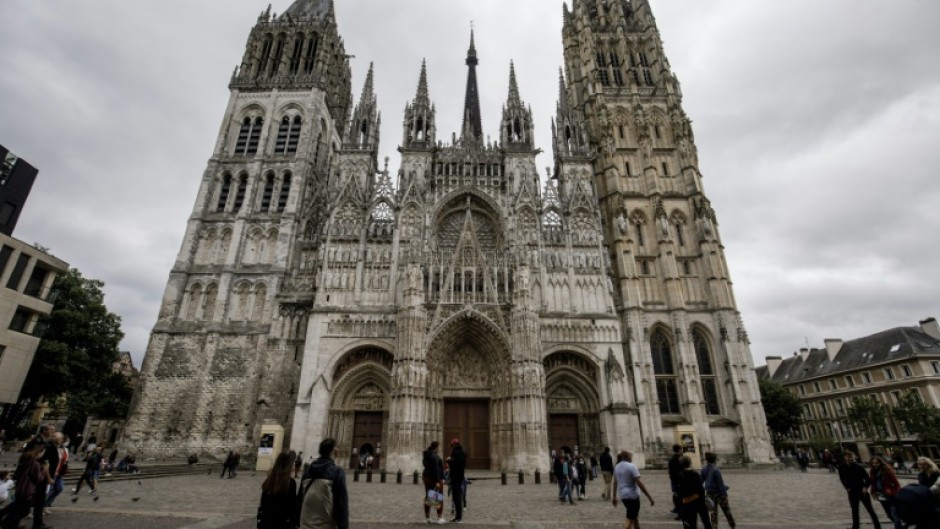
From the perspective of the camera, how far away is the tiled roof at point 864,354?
120ft

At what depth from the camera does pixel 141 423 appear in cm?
2458

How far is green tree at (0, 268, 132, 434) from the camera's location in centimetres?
2386

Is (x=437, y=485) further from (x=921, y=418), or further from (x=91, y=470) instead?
(x=921, y=418)

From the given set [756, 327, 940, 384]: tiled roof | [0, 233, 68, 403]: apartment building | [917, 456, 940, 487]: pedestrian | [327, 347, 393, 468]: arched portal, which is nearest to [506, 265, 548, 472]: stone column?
[327, 347, 393, 468]: arched portal

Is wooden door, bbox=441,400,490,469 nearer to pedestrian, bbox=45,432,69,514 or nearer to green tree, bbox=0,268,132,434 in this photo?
pedestrian, bbox=45,432,69,514

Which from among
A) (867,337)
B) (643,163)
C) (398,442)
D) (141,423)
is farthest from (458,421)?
(867,337)

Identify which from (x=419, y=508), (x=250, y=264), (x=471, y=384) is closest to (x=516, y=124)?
(x=471, y=384)

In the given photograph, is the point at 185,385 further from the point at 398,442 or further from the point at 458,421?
the point at 458,421

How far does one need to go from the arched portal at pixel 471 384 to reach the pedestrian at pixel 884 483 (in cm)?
1572

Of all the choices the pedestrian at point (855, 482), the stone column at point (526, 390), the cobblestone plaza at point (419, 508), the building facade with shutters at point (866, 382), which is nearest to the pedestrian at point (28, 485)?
the cobblestone plaza at point (419, 508)

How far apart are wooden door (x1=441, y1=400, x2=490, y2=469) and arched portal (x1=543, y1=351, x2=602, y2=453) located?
3682 mm

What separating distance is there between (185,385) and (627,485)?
87.7ft

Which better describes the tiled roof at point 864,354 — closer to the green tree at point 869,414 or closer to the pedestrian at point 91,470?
the green tree at point 869,414

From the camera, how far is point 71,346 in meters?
25.8
